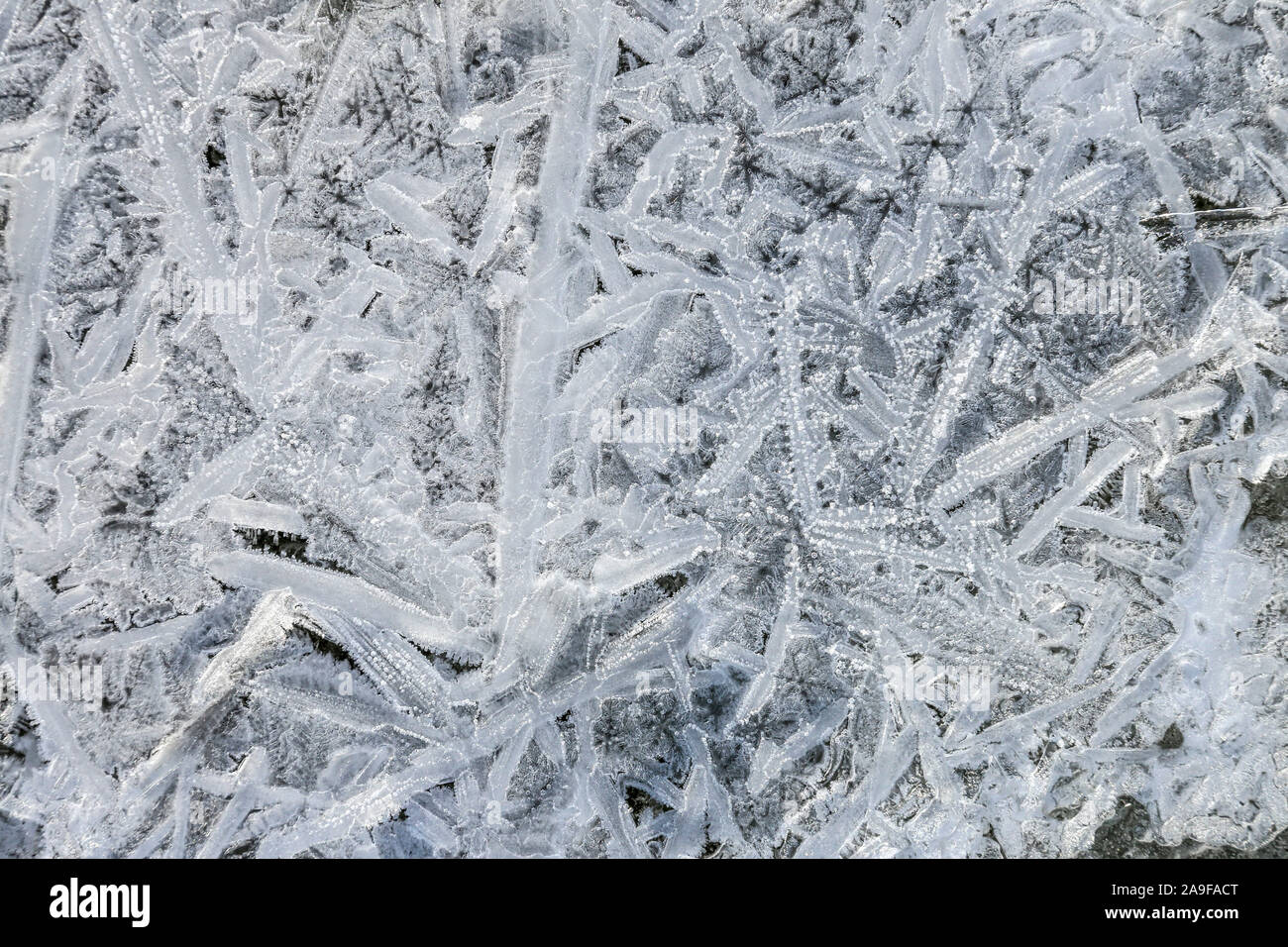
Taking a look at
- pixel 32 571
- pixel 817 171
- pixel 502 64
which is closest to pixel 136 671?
pixel 32 571

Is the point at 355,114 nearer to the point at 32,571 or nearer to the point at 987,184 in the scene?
the point at 32,571

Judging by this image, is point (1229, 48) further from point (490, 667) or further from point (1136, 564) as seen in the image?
point (490, 667)

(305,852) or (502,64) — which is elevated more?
(502,64)

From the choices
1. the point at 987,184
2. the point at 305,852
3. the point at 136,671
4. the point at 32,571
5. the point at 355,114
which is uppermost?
the point at 355,114

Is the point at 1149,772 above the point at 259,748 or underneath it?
underneath

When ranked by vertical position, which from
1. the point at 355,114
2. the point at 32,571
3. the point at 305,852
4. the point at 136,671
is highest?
the point at 355,114

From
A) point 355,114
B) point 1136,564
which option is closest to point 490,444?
point 355,114
